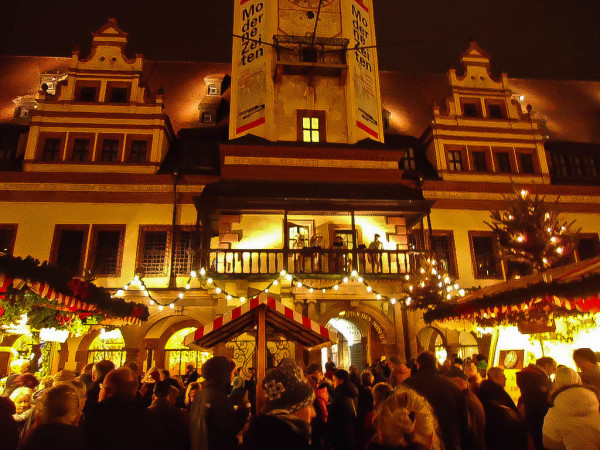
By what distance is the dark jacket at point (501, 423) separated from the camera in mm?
5031

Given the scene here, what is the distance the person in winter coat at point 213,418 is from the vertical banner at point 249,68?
14.7m

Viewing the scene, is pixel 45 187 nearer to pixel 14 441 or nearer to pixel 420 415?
pixel 14 441

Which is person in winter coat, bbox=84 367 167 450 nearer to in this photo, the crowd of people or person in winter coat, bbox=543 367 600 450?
the crowd of people

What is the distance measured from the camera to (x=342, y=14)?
19.9 meters

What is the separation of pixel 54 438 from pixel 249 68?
703 inches

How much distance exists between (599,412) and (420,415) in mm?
2384

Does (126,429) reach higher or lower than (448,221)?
lower

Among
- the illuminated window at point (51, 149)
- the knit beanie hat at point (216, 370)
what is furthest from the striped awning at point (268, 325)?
the illuminated window at point (51, 149)

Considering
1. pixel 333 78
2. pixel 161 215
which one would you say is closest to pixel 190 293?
pixel 161 215

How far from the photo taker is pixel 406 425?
8.81 ft

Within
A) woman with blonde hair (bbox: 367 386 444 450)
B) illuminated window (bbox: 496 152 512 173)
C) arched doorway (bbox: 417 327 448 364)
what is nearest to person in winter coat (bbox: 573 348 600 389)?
woman with blonde hair (bbox: 367 386 444 450)

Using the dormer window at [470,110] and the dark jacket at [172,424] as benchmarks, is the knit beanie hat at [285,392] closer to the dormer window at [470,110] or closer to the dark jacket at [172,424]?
the dark jacket at [172,424]

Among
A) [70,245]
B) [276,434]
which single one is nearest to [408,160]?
[70,245]

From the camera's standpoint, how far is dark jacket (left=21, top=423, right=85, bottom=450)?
2969 mm
